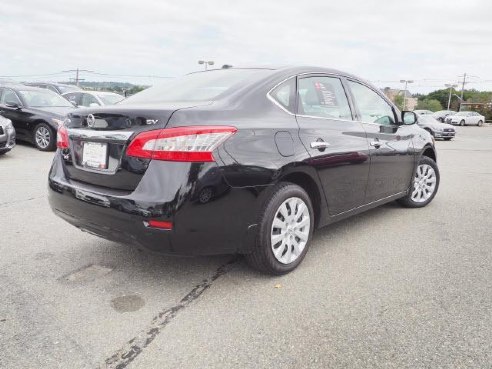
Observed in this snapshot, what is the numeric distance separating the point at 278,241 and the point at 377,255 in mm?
1058

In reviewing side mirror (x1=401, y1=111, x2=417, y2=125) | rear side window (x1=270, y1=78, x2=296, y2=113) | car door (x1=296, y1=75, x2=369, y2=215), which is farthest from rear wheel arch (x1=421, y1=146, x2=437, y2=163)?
rear side window (x1=270, y1=78, x2=296, y2=113)

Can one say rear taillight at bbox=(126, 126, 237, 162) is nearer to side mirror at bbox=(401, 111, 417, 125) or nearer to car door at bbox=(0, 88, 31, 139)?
A: side mirror at bbox=(401, 111, 417, 125)

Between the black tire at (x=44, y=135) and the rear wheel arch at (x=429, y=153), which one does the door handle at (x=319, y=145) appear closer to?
the rear wheel arch at (x=429, y=153)

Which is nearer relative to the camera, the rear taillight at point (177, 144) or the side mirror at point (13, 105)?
the rear taillight at point (177, 144)

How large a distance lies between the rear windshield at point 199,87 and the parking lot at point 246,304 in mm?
1262

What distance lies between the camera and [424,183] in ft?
17.6

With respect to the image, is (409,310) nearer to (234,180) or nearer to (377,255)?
(377,255)

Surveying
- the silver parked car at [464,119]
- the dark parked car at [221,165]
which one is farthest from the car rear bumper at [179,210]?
the silver parked car at [464,119]

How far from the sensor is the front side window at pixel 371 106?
161 inches

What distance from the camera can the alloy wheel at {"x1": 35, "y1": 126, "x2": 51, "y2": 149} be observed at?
9.83 meters

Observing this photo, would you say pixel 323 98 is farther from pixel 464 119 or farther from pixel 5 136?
pixel 464 119

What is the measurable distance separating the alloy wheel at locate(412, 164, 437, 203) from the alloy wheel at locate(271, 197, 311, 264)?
244 cm

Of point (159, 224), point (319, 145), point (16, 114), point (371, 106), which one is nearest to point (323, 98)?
point (319, 145)

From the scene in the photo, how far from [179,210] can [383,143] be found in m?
2.47
